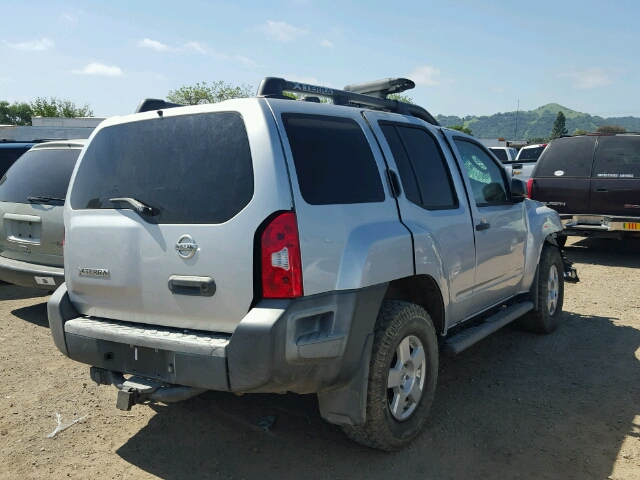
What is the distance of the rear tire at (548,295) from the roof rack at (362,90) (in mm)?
1944

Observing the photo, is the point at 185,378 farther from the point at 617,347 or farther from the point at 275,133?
the point at 617,347

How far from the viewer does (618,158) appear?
32.2 ft

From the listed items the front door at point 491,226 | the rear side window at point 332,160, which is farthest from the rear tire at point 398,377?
the front door at point 491,226

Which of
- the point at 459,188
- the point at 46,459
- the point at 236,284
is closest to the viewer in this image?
the point at 236,284

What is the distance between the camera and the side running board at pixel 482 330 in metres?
4.27

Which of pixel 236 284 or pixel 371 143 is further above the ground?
pixel 371 143

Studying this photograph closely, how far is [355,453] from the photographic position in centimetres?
366

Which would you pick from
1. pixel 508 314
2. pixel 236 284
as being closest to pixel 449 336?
pixel 508 314

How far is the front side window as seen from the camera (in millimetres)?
4883

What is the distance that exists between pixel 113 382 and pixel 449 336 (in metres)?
2.49

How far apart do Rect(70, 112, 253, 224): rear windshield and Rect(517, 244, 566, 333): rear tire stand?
3.73 metres

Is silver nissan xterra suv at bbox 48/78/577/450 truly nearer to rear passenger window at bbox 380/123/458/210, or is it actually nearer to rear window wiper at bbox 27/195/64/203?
rear passenger window at bbox 380/123/458/210

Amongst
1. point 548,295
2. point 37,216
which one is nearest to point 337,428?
point 548,295

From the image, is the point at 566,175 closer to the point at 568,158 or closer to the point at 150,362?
the point at 568,158
